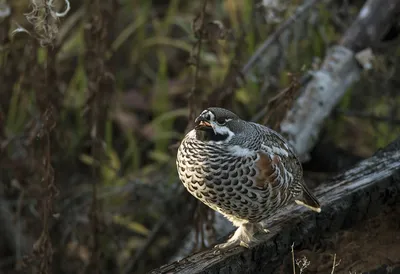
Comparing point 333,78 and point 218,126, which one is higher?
point 218,126

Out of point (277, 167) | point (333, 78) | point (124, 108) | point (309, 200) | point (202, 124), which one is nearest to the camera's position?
point (202, 124)

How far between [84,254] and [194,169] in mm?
2520

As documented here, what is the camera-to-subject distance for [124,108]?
5.70 m

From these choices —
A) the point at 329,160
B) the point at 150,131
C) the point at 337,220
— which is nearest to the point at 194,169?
the point at 337,220

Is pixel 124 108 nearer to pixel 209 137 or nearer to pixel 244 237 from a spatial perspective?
pixel 244 237

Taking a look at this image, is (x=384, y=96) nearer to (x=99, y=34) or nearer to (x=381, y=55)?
(x=381, y=55)

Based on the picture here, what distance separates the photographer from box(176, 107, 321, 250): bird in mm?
2596

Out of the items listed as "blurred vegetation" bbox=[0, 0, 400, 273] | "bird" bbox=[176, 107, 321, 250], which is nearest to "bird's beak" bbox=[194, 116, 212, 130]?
"bird" bbox=[176, 107, 321, 250]

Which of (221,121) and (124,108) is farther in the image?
(124,108)

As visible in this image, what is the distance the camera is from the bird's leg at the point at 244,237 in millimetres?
2801

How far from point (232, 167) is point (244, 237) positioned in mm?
362

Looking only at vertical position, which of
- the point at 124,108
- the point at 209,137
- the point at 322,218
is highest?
the point at 209,137

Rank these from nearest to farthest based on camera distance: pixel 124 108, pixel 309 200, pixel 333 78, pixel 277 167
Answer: pixel 277 167 < pixel 309 200 < pixel 333 78 < pixel 124 108

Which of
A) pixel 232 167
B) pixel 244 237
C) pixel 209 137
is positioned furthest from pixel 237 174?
pixel 244 237
